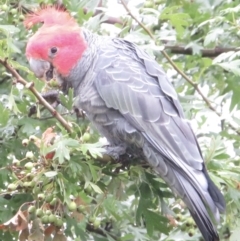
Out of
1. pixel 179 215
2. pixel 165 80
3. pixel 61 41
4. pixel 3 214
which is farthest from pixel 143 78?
pixel 3 214

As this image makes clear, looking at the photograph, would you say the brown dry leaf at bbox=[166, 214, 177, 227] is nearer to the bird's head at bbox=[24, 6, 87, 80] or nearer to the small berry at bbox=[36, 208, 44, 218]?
the small berry at bbox=[36, 208, 44, 218]

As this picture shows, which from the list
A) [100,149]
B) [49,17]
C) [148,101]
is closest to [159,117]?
[148,101]

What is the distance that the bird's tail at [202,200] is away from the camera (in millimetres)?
2125

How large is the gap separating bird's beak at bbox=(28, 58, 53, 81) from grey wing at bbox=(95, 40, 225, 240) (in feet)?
0.66

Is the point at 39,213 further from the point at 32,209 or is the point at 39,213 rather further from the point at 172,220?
the point at 172,220

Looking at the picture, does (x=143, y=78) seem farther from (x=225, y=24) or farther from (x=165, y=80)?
(x=225, y=24)

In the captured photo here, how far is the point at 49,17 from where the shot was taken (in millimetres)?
2535

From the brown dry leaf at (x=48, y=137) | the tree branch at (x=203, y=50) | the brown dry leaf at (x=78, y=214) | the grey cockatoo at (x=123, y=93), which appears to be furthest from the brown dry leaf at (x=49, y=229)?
the tree branch at (x=203, y=50)

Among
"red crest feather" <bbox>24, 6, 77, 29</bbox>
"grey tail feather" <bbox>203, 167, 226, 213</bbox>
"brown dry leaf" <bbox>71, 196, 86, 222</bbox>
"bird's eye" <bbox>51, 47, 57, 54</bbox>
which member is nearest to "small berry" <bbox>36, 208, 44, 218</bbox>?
"brown dry leaf" <bbox>71, 196, 86, 222</bbox>

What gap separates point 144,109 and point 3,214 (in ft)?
2.14

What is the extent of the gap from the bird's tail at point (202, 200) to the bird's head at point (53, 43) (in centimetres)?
68

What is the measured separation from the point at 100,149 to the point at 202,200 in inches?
17.3

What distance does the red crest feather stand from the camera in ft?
8.30

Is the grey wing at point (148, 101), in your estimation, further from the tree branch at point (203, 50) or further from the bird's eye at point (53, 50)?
the tree branch at point (203, 50)
